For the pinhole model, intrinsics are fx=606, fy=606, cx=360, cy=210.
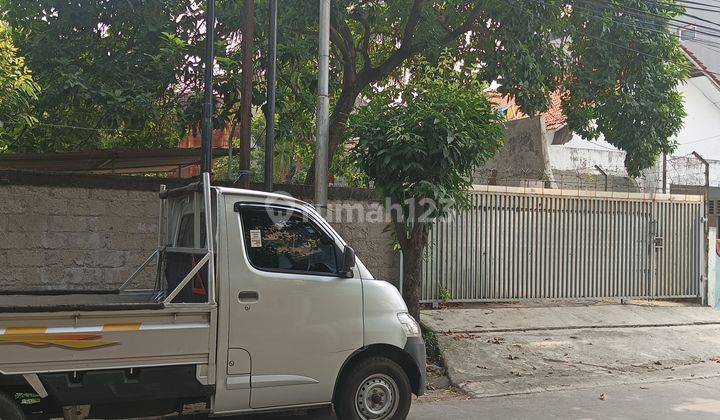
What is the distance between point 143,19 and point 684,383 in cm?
895

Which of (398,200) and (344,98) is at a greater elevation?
(344,98)

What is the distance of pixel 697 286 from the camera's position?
11859 millimetres

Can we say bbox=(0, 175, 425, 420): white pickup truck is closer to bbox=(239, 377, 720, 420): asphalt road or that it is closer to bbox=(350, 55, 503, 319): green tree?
bbox=(239, 377, 720, 420): asphalt road

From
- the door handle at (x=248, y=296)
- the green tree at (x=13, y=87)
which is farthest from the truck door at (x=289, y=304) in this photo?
the green tree at (x=13, y=87)

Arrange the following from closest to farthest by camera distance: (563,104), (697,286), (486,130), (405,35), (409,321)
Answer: (409,321), (486,130), (405,35), (563,104), (697,286)

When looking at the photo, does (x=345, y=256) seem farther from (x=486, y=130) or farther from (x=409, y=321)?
(x=486, y=130)

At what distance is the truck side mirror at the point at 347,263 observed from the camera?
5.01 m

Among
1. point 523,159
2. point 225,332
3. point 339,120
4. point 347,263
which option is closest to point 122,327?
point 225,332

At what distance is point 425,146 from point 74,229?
14.4 feet

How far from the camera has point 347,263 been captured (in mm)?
5043

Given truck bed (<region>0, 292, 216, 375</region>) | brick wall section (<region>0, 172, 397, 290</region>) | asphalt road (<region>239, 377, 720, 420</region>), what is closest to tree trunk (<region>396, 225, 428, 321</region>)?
asphalt road (<region>239, 377, 720, 420</region>)

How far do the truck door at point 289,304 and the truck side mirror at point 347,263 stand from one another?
0.05m

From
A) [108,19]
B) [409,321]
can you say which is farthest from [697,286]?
[108,19]

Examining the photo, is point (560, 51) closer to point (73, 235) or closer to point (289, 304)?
point (289, 304)
